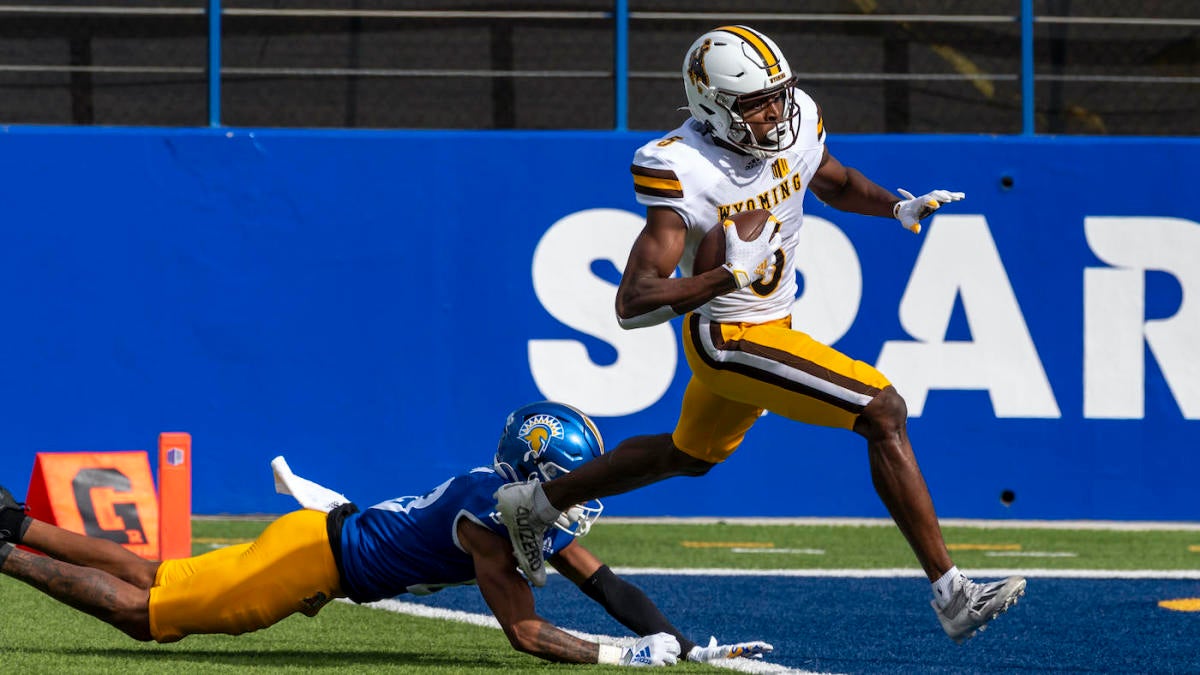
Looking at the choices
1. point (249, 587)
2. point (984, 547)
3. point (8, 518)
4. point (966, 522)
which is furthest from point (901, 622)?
point (966, 522)

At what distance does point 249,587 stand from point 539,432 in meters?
0.96

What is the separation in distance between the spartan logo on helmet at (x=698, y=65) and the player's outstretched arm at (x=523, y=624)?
1.54 meters

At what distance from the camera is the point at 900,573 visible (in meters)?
7.86

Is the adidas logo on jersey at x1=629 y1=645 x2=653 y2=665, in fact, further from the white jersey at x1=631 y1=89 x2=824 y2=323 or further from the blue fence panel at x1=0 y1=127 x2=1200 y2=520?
the blue fence panel at x1=0 y1=127 x2=1200 y2=520

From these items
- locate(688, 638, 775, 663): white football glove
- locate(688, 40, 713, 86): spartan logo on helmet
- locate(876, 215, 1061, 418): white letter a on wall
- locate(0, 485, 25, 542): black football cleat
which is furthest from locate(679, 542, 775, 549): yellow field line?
locate(0, 485, 25, 542): black football cleat

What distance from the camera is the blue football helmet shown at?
17.5ft

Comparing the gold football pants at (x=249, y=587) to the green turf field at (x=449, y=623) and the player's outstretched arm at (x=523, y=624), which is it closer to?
the green turf field at (x=449, y=623)

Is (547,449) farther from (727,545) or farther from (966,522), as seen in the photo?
(966,522)

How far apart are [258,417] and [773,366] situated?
16.6ft

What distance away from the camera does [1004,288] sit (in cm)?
984

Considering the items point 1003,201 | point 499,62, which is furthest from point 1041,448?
point 499,62

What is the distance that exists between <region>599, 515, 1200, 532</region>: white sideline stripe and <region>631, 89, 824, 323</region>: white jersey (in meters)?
4.29

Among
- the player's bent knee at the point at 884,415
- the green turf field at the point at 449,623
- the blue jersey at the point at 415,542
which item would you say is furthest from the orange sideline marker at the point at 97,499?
the player's bent knee at the point at 884,415

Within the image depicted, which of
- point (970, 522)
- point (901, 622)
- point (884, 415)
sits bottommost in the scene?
point (970, 522)
